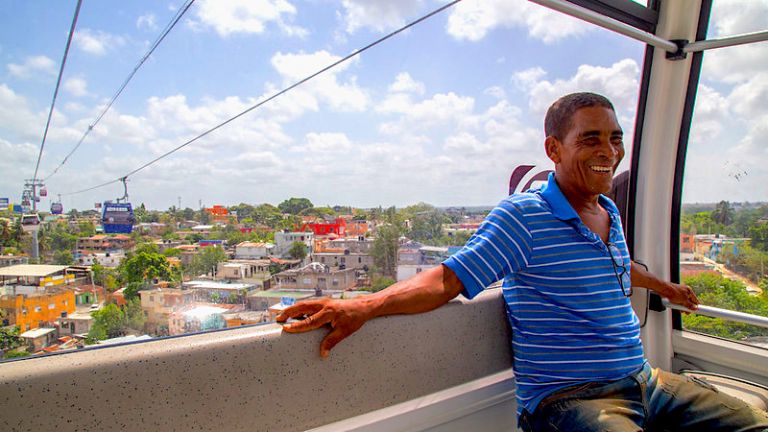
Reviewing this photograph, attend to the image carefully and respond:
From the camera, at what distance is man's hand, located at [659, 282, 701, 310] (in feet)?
6.53

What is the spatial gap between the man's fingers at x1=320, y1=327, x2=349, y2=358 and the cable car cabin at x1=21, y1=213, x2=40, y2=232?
898mm

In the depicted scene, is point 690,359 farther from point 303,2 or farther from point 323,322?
point 303,2

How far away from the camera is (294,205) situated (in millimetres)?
1736

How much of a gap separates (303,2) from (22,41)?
100 cm

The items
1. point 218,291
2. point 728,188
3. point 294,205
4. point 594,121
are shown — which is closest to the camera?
point 218,291

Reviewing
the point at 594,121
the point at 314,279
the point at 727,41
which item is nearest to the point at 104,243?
the point at 314,279

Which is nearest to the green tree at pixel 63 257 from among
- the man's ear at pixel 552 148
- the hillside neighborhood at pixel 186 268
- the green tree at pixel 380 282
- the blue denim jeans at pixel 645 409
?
the hillside neighborhood at pixel 186 268

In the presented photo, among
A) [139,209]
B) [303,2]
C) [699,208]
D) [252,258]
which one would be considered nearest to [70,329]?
[139,209]

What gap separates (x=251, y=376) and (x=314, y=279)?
0.46 meters

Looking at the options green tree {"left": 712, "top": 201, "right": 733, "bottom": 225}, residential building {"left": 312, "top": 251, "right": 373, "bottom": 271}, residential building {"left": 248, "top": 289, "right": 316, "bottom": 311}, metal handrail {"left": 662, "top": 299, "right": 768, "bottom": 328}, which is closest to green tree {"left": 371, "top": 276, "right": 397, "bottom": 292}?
residential building {"left": 312, "top": 251, "right": 373, "bottom": 271}

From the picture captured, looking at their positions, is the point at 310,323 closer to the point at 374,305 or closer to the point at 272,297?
the point at 374,305

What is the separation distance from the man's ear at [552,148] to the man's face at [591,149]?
0.13ft

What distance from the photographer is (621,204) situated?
2.65 meters

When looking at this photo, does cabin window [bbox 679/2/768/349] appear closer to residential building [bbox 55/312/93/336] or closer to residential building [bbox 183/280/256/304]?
residential building [bbox 183/280/256/304]
